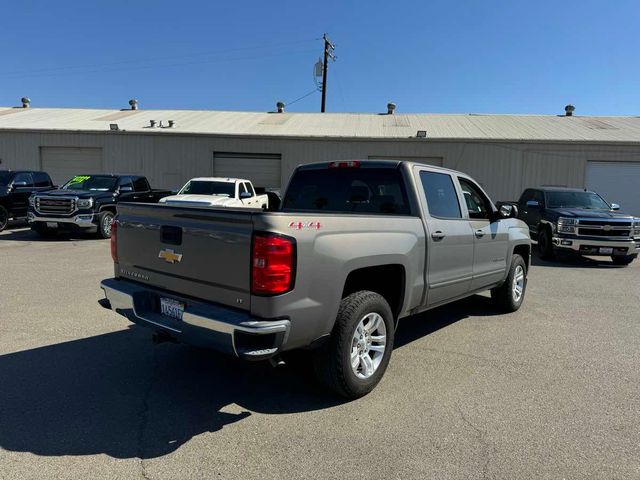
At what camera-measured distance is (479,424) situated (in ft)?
11.1

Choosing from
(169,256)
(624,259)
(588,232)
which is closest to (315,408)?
(169,256)

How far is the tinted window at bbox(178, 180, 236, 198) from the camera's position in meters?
14.2

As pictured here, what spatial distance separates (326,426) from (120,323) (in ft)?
10.8

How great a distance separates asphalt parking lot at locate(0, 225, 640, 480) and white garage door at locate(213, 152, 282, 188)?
16.3 meters

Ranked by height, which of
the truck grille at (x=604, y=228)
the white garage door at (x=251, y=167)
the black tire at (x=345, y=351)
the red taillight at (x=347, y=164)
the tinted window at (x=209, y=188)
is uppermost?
the white garage door at (x=251, y=167)

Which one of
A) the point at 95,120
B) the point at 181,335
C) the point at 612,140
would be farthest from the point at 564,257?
the point at 95,120

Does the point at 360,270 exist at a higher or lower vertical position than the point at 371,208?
lower

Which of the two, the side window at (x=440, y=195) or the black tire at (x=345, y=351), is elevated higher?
the side window at (x=440, y=195)

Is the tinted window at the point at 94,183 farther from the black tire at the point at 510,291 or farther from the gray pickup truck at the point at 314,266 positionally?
the black tire at the point at 510,291

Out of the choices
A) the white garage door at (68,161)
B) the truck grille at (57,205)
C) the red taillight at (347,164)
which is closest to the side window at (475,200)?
the red taillight at (347,164)

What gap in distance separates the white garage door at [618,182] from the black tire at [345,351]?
67.1ft

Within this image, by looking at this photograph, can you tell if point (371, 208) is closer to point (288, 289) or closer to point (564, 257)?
point (288, 289)

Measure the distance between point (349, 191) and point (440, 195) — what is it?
37.9 inches

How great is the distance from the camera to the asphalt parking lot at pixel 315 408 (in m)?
2.83
